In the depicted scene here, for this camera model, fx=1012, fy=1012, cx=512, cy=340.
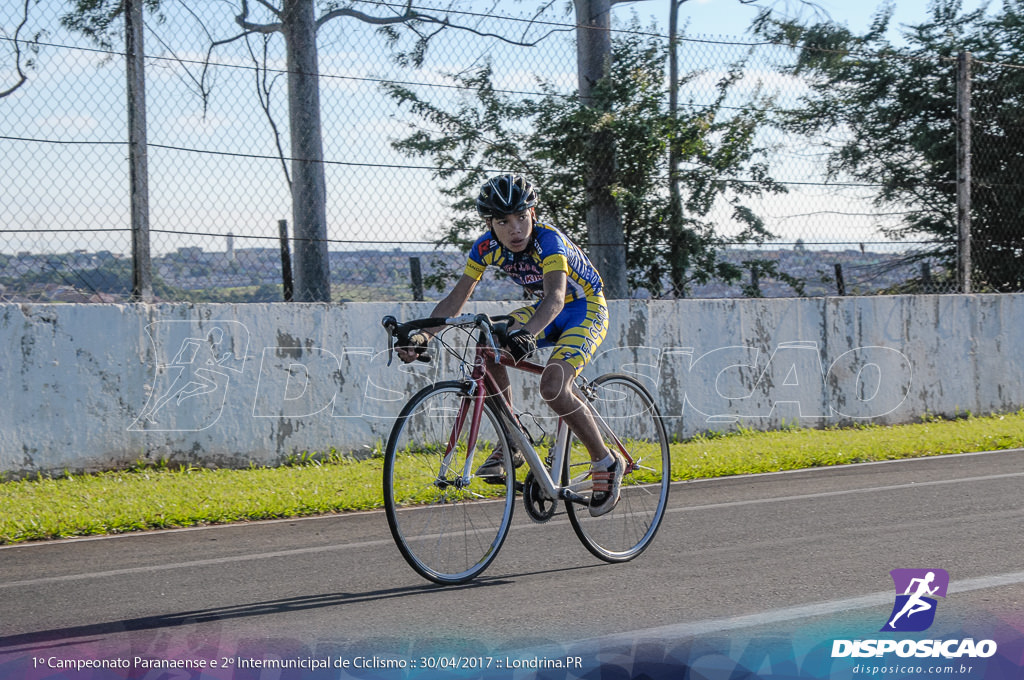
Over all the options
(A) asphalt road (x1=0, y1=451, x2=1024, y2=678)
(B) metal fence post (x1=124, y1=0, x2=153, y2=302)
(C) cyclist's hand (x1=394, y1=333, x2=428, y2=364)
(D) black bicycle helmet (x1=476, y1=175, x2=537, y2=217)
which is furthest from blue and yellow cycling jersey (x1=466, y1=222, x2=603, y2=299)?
(B) metal fence post (x1=124, y1=0, x2=153, y2=302)

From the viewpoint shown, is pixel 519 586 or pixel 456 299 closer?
pixel 519 586

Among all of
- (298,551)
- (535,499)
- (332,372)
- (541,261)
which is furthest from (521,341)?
(332,372)

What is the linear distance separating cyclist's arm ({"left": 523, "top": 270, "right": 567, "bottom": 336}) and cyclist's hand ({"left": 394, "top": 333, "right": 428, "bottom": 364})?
1.72ft

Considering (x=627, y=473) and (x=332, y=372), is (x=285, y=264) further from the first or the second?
(x=627, y=473)

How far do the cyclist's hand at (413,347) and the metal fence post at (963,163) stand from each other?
9.38 metres

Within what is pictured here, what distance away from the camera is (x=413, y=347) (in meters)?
4.76

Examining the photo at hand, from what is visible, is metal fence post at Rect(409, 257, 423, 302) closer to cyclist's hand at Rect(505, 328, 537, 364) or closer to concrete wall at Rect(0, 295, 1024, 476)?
concrete wall at Rect(0, 295, 1024, 476)

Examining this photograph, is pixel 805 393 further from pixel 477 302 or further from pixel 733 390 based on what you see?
pixel 477 302

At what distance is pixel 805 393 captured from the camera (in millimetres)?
10695

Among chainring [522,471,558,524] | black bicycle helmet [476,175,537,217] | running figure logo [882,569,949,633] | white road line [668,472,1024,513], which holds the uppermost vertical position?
black bicycle helmet [476,175,537,217]

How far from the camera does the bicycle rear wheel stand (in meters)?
5.32

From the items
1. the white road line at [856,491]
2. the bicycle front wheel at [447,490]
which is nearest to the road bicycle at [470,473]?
the bicycle front wheel at [447,490]

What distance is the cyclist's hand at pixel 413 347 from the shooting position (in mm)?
4750

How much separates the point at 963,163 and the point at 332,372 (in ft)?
26.9
